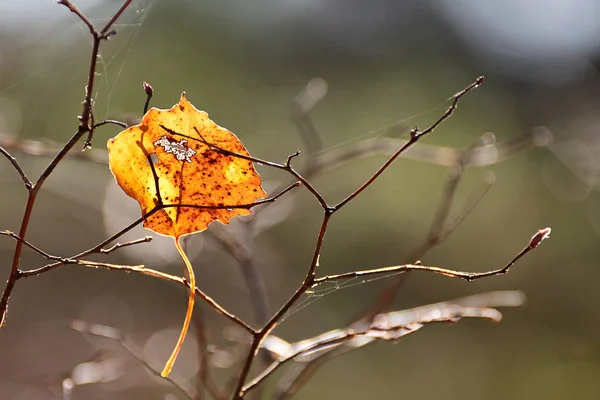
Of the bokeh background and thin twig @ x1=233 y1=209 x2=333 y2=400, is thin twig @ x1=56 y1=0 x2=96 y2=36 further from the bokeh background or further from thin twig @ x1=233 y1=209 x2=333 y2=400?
the bokeh background

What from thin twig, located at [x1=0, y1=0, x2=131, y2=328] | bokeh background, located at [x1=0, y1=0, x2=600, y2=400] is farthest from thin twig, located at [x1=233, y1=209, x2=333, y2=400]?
bokeh background, located at [x1=0, y1=0, x2=600, y2=400]

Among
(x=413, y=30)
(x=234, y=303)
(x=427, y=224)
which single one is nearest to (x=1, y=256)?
(x=234, y=303)

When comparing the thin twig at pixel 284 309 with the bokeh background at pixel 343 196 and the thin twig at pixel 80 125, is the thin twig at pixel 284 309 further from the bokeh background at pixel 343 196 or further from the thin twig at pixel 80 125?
the bokeh background at pixel 343 196

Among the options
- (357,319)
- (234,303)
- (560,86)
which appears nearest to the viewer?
(357,319)

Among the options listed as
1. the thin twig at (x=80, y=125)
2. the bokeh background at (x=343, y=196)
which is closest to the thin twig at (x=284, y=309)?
the thin twig at (x=80, y=125)

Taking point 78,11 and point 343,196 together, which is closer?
point 78,11

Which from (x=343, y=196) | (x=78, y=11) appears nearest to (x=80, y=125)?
(x=78, y=11)

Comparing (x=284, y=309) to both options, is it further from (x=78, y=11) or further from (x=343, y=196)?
(x=343, y=196)

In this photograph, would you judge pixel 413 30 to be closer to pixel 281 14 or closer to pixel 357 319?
pixel 281 14
